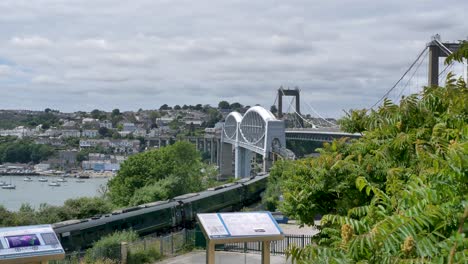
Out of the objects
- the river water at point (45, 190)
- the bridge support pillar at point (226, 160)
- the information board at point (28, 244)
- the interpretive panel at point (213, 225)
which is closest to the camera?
the information board at point (28, 244)

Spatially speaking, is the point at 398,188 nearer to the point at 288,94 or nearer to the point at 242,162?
the point at 242,162

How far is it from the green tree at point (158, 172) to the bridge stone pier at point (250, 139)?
20.3m

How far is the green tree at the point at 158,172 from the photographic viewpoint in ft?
175

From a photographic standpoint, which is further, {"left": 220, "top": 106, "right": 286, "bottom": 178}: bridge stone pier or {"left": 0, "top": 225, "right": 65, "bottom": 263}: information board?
{"left": 220, "top": 106, "right": 286, "bottom": 178}: bridge stone pier

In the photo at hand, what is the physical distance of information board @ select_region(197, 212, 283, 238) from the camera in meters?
9.73

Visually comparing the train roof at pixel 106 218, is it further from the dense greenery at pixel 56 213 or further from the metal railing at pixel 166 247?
the dense greenery at pixel 56 213

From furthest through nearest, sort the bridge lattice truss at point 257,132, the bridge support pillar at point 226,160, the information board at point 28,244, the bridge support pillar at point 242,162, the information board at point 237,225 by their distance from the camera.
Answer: the bridge support pillar at point 226,160
the bridge support pillar at point 242,162
the bridge lattice truss at point 257,132
the information board at point 237,225
the information board at point 28,244

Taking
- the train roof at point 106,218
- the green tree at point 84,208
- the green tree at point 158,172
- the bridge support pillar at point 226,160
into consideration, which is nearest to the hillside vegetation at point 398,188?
the train roof at point 106,218

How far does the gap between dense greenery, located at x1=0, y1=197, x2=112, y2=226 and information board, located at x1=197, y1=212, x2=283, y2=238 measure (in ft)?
76.1

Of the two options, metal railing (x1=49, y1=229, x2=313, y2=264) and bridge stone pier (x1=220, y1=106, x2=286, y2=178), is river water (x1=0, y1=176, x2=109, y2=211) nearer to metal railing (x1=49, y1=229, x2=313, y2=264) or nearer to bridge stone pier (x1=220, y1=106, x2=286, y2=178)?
bridge stone pier (x1=220, y1=106, x2=286, y2=178)

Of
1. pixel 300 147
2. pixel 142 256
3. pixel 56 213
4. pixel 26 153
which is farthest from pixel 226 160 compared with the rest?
pixel 142 256

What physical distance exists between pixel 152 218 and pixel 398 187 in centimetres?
2434

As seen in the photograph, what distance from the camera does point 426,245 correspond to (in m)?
4.04

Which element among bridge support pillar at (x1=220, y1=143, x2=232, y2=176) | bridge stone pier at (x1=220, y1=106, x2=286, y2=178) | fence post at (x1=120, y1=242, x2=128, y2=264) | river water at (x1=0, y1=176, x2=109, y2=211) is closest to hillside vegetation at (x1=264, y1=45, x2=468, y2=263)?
fence post at (x1=120, y1=242, x2=128, y2=264)
